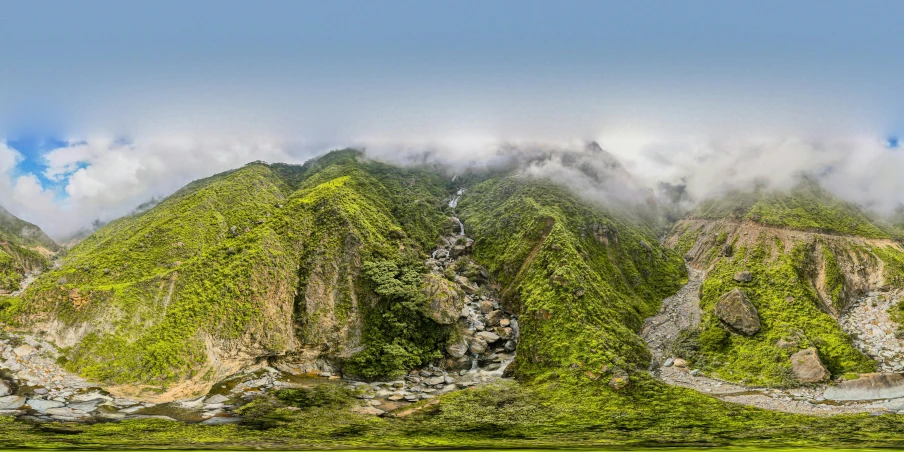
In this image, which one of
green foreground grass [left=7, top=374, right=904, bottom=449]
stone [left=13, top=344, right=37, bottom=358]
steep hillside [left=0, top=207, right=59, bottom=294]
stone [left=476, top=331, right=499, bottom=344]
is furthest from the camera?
steep hillside [left=0, top=207, right=59, bottom=294]

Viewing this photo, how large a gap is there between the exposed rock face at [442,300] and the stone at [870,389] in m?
44.8

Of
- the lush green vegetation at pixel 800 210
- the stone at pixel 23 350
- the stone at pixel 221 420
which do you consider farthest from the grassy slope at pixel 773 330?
the stone at pixel 23 350

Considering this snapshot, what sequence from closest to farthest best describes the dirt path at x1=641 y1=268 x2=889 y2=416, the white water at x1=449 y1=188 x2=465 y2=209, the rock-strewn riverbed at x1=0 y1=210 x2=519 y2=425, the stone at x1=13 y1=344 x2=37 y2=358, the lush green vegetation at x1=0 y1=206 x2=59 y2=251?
1. the rock-strewn riverbed at x1=0 y1=210 x2=519 y2=425
2. the stone at x1=13 y1=344 x2=37 y2=358
3. the dirt path at x1=641 y1=268 x2=889 y2=416
4. the white water at x1=449 y1=188 x2=465 y2=209
5. the lush green vegetation at x1=0 y1=206 x2=59 y2=251

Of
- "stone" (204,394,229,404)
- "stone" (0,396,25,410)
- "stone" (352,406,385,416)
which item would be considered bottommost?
"stone" (352,406,385,416)

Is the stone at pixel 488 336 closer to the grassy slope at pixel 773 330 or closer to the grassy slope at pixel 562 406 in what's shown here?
the grassy slope at pixel 562 406

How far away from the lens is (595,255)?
8338 cm

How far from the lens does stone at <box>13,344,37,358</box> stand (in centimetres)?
4329

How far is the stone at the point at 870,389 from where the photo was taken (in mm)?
45906

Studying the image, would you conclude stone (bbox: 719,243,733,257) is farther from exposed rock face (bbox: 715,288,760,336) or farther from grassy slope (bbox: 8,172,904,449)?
exposed rock face (bbox: 715,288,760,336)

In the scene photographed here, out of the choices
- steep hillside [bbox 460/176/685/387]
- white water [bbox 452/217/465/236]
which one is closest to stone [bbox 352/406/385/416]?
steep hillside [bbox 460/176/685/387]

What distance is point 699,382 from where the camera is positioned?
5419 centimetres

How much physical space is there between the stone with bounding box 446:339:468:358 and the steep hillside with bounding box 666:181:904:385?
3255 centimetres

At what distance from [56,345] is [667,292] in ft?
302

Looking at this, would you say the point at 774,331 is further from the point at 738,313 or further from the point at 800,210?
the point at 800,210
